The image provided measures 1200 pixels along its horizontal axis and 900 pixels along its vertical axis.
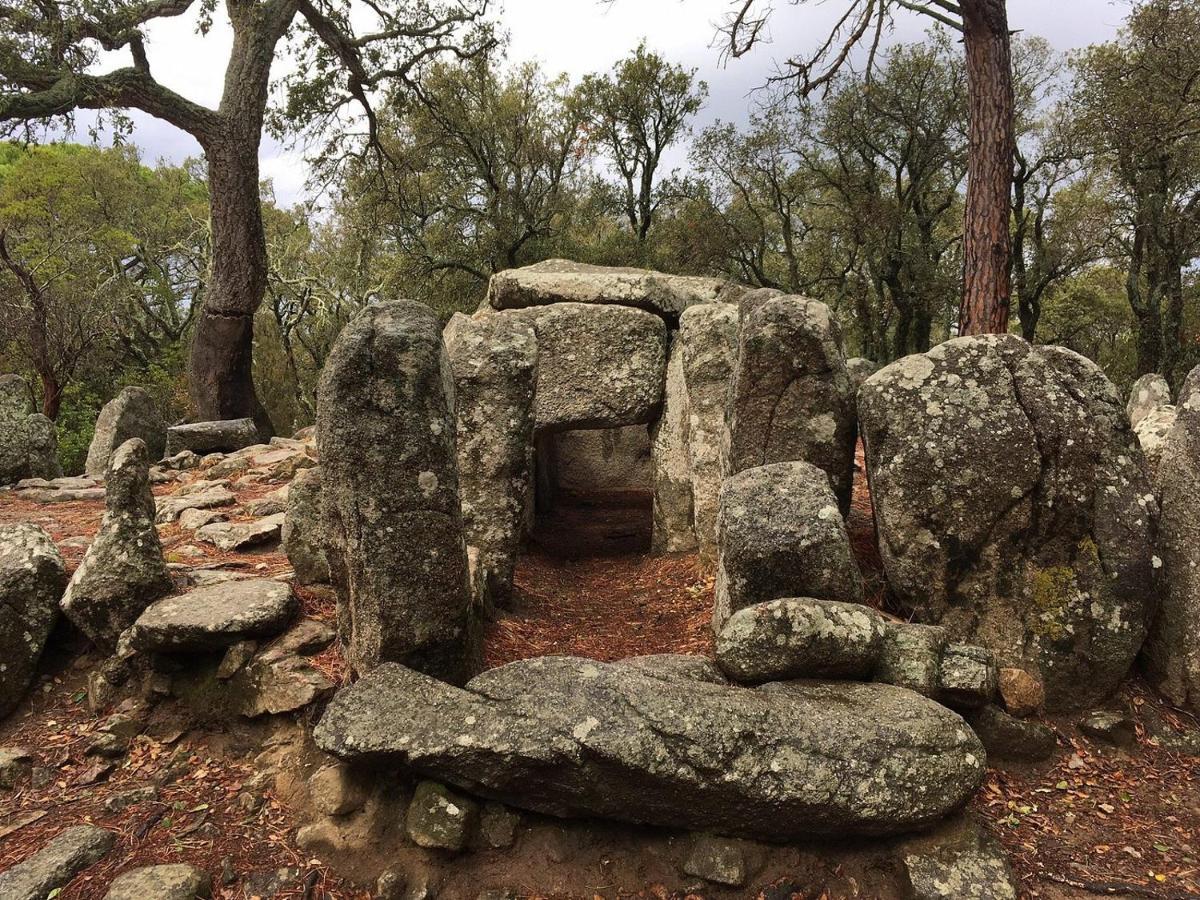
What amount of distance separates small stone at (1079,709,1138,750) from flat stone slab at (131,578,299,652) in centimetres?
544

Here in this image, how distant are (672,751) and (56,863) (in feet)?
10.3

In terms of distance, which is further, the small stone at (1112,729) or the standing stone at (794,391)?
the standing stone at (794,391)

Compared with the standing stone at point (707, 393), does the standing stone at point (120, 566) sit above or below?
below

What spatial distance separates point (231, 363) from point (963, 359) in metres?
12.4

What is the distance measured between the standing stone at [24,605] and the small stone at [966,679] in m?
5.99

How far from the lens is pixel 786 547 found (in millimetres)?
4789

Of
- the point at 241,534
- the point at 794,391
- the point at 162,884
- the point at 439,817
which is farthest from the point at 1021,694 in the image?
the point at 241,534

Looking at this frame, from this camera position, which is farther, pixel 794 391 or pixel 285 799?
pixel 794 391

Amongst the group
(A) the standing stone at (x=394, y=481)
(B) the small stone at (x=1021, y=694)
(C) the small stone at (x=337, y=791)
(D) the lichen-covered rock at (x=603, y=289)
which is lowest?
(C) the small stone at (x=337, y=791)

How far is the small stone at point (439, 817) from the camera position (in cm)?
385

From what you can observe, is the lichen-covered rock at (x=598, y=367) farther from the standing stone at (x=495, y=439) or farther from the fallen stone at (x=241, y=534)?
the fallen stone at (x=241, y=534)

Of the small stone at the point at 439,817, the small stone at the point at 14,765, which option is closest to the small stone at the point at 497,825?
the small stone at the point at 439,817

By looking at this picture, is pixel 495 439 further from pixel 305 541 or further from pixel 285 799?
pixel 285 799

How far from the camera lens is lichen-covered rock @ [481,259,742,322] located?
973cm
